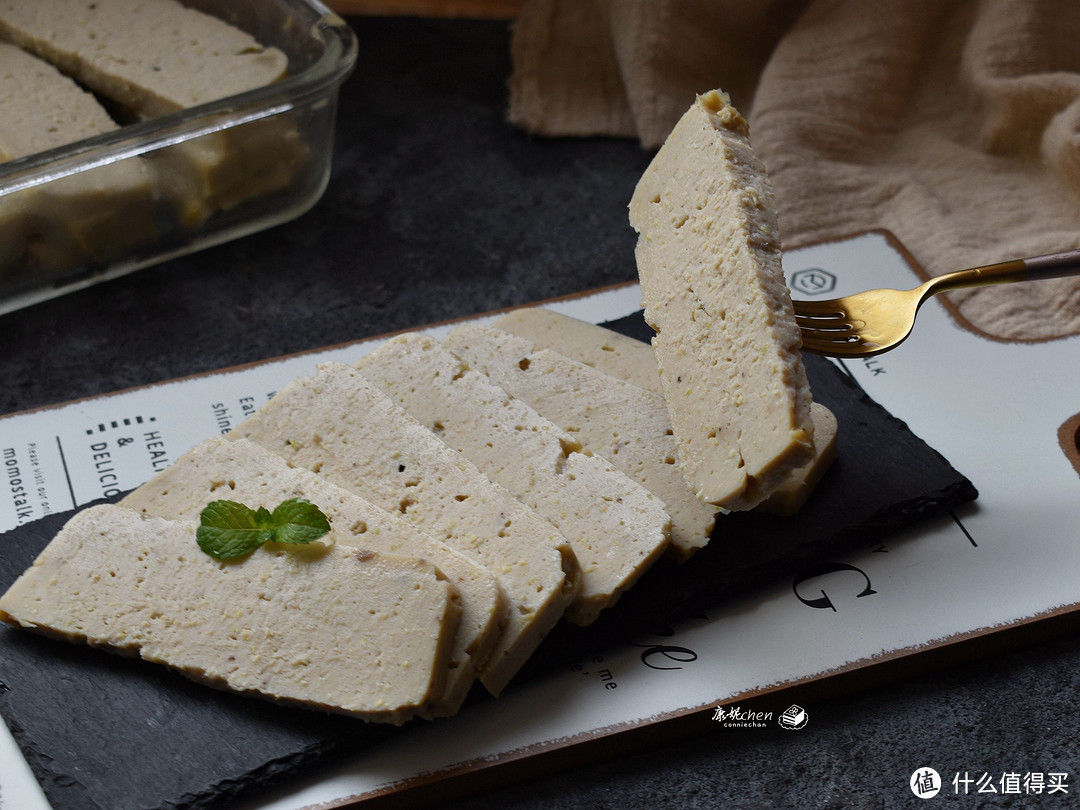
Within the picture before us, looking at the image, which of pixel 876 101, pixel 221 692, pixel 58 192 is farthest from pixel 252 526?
pixel 876 101

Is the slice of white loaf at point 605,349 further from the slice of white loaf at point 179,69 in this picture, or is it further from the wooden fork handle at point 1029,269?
the slice of white loaf at point 179,69

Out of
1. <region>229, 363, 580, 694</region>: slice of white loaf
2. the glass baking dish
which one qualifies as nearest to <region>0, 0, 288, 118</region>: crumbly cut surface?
the glass baking dish

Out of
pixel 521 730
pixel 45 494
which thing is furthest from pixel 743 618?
pixel 45 494

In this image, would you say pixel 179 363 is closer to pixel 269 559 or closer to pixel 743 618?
pixel 269 559

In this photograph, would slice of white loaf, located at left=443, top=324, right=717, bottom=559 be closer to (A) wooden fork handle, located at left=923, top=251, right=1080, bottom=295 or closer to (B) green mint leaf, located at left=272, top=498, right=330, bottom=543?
(B) green mint leaf, located at left=272, top=498, right=330, bottom=543

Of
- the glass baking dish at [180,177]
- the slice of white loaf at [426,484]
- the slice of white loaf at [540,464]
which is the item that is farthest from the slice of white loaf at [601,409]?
the glass baking dish at [180,177]
